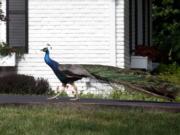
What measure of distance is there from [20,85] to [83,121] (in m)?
7.87

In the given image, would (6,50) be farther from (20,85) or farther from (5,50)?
(20,85)

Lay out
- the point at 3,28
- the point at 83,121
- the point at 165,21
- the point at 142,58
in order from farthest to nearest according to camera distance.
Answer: the point at 165,21 → the point at 142,58 → the point at 3,28 → the point at 83,121

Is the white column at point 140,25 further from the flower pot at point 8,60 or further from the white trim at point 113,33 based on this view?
the flower pot at point 8,60

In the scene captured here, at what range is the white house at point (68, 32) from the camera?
19203mm

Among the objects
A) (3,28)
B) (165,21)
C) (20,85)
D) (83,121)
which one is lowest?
(83,121)

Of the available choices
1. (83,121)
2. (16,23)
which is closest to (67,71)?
(83,121)

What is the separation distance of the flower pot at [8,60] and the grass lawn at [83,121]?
637 cm

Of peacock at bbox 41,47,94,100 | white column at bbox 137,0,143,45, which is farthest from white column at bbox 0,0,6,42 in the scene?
peacock at bbox 41,47,94,100

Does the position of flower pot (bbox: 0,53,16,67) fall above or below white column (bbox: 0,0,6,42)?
below

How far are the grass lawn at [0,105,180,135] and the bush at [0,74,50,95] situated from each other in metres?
5.51

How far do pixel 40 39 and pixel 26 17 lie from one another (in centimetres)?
75

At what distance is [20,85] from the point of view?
18.3m

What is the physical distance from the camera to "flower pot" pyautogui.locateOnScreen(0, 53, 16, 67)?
18953 mm

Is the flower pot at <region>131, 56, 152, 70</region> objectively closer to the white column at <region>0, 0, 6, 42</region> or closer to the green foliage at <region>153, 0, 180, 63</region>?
the white column at <region>0, 0, 6, 42</region>
